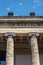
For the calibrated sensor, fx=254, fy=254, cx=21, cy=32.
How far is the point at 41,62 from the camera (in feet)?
137

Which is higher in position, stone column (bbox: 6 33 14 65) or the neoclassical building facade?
the neoclassical building facade

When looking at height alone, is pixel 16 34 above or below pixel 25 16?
below

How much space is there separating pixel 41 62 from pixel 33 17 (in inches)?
349

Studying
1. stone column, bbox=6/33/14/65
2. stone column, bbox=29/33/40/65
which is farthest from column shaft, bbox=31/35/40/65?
stone column, bbox=6/33/14/65

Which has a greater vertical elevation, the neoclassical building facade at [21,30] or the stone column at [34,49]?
the neoclassical building facade at [21,30]

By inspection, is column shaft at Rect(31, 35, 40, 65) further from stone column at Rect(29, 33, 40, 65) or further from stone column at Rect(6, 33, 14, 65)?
stone column at Rect(6, 33, 14, 65)

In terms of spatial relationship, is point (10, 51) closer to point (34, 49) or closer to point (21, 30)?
point (34, 49)

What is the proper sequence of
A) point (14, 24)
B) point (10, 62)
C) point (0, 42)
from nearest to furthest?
point (10, 62), point (14, 24), point (0, 42)

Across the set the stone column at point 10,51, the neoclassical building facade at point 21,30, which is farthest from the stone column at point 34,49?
the stone column at point 10,51

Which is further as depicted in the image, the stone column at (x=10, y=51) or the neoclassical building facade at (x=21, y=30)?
the neoclassical building facade at (x=21, y=30)

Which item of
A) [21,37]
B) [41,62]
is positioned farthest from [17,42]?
[41,62]

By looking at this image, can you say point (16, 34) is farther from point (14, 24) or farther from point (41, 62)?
point (41, 62)

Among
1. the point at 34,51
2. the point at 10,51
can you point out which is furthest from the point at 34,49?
the point at 10,51

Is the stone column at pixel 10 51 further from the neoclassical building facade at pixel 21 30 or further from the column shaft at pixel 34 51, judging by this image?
the column shaft at pixel 34 51
